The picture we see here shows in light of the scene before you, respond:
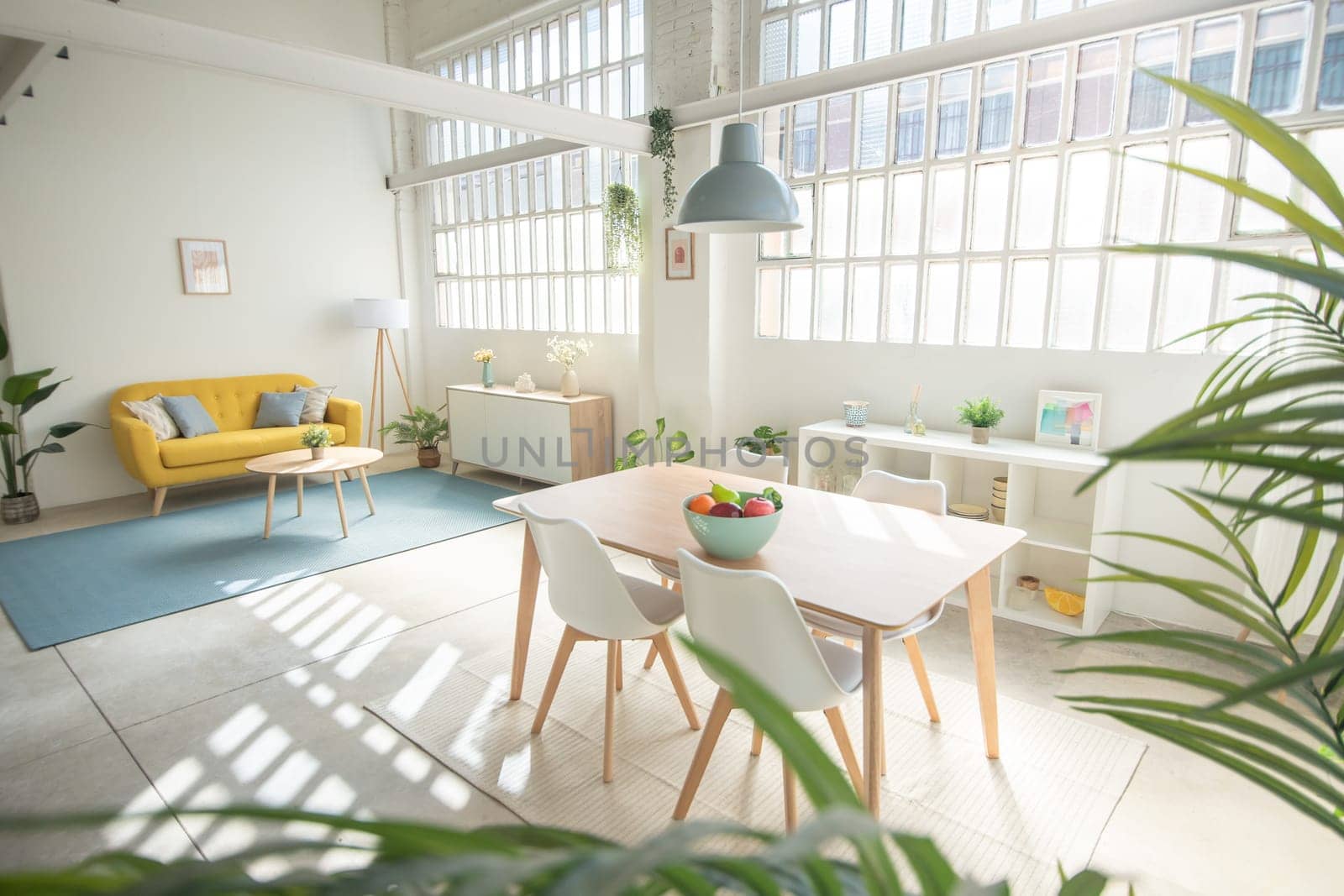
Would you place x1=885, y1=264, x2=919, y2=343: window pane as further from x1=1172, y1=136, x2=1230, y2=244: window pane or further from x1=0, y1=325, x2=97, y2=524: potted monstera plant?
x1=0, y1=325, x2=97, y2=524: potted monstera plant

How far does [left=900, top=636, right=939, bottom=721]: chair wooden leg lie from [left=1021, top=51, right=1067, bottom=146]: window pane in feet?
8.67

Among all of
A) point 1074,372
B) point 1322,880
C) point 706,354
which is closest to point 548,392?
point 706,354

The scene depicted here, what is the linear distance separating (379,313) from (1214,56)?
244 inches

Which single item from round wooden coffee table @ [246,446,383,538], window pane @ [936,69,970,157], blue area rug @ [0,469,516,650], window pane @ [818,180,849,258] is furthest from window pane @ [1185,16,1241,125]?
round wooden coffee table @ [246,446,383,538]

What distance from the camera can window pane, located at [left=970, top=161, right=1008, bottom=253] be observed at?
400cm

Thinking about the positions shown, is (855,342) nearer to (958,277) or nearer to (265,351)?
(958,277)

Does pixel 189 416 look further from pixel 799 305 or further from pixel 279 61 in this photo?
pixel 799 305

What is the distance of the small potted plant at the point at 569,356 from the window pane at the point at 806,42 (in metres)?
2.63

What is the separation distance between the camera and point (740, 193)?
261cm

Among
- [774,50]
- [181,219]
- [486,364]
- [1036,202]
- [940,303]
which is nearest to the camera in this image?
[1036,202]

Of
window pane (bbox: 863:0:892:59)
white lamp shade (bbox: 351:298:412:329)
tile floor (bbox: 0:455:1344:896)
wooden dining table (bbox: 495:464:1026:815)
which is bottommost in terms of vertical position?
tile floor (bbox: 0:455:1344:896)

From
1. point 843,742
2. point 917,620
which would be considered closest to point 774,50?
point 917,620

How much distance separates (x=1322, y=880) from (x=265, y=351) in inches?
295

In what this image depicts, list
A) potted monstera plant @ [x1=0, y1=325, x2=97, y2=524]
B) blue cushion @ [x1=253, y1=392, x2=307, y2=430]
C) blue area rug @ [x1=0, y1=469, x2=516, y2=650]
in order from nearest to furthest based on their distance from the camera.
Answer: blue area rug @ [x1=0, y1=469, x2=516, y2=650] < potted monstera plant @ [x1=0, y1=325, x2=97, y2=524] < blue cushion @ [x1=253, y1=392, x2=307, y2=430]
